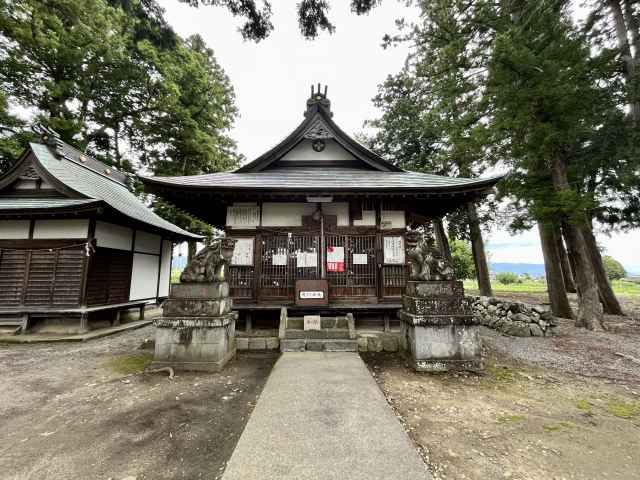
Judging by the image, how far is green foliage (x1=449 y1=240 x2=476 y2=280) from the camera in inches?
933

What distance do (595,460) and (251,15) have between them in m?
7.45

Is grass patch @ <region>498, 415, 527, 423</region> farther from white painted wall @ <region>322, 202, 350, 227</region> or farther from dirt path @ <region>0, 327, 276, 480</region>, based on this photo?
white painted wall @ <region>322, 202, 350, 227</region>

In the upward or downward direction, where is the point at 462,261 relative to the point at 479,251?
downward

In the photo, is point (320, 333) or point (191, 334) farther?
point (320, 333)

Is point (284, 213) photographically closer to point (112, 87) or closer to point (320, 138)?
point (320, 138)

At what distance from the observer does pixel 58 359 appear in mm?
5781

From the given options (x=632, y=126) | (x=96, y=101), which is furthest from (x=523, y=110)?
(x=96, y=101)

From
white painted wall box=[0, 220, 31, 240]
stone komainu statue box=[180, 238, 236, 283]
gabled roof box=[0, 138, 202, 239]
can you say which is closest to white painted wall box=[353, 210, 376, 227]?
stone komainu statue box=[180, 238, 236, 283]

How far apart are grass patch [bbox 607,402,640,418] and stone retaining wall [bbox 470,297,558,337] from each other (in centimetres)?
345

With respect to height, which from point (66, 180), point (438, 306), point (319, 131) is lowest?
point (438, 306)

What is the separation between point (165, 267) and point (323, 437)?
41.6 feet

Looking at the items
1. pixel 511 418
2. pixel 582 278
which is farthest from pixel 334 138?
pixel 582 278

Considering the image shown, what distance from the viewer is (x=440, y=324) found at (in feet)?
16.2

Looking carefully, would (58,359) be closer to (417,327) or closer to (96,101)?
(417,327)
